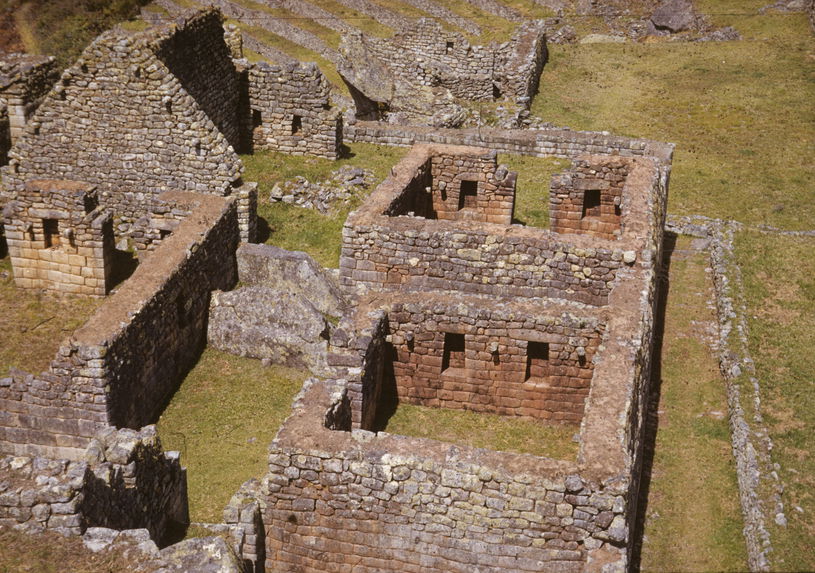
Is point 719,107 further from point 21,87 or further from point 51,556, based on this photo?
point 51,556

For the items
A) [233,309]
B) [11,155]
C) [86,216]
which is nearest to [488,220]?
[233,309]

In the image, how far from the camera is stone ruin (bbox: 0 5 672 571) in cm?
1094

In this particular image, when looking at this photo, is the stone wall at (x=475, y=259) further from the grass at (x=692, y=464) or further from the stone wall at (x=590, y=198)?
the stone wall at (x=590, y=198)

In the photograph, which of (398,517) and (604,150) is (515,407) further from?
(604,150)

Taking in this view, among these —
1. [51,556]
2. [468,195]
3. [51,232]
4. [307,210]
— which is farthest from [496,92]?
[51,556]

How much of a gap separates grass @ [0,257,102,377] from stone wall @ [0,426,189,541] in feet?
18.6

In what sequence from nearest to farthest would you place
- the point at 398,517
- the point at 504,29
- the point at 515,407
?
the point at 398,517 → the point at 515,407 → the point at 504,29

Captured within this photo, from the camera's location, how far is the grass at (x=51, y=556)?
9406mm

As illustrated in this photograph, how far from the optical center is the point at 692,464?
1519cm

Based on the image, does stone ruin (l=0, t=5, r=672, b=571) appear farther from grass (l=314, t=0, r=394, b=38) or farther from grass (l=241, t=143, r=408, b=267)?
grass (l=314, t=0, r=394, b=38)

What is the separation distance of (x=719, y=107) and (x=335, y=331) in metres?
24.4

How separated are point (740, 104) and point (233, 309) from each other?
2338cm

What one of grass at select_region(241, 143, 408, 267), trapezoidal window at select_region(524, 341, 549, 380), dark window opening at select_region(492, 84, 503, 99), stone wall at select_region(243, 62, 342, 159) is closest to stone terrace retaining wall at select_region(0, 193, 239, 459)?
grass at select_region(241, 143, 408, 267)

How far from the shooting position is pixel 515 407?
604 inches
